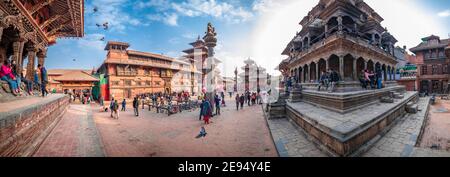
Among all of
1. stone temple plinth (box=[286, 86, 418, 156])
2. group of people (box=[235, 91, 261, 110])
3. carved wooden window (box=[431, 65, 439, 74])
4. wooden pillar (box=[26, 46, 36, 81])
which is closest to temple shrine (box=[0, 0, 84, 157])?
wooden pillar (box=[26, 46, 36, 81])

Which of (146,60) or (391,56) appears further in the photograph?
(146,60)

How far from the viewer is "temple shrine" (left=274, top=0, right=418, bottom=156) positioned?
16.4 ft

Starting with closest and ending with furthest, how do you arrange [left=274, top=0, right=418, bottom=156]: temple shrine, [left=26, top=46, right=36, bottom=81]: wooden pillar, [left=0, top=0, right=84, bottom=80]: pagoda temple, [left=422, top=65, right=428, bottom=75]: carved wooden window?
[left=274, top=0, right=418, bottom=156]: temple shrine
[left=0, top=0, right=84, bottom=80]: pagoda temple
[left=26, top=46, right=36, bottom=81]: wooden pillar
[left=422, top=65, right=428, bottom=75]: carved wooden window

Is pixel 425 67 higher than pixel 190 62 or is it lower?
lower

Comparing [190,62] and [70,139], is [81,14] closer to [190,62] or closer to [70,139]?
[70,139]

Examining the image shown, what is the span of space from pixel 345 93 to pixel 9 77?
47.7ft

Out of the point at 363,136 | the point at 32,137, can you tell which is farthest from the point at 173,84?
the point at 363,136

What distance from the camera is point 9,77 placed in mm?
6641

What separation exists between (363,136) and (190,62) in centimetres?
3637

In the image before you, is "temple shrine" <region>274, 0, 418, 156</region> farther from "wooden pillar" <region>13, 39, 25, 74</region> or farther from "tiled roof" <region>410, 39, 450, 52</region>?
"wooden pillar" <region>13, 39, 25, 74</region>

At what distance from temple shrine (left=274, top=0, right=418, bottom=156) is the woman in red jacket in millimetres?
11713

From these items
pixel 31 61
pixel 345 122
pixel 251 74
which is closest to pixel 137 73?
pixel 31 61
